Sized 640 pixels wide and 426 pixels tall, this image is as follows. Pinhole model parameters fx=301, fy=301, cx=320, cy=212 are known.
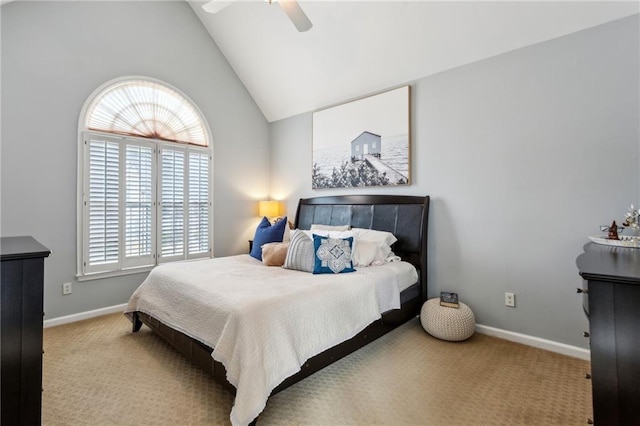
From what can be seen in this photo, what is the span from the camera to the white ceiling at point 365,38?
8.11ft

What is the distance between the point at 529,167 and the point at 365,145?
169 cm

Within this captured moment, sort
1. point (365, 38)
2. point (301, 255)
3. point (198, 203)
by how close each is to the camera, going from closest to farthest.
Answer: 1. point (301, 255)
2. point (365, 38)
3. point (198, 203)

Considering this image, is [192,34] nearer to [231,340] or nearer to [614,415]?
[231,340]

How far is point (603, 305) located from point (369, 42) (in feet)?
10.1

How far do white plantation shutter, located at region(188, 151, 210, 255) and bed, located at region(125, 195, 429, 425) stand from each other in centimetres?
112

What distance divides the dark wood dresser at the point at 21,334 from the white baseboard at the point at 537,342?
3204 millimetres

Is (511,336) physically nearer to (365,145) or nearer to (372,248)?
(372,248)

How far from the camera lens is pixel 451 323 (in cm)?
266

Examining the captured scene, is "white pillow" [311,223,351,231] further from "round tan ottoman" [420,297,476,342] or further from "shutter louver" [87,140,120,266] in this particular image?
"shutter louver" [87,140,120,266]

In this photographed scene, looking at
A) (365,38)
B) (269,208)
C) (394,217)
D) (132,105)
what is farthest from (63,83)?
(394,217)

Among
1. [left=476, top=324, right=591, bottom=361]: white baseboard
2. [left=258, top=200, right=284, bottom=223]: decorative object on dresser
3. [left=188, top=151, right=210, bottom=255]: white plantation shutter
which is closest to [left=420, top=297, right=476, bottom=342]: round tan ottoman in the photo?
[left=476, top=324, right=591, bottom=361]: white baseboard

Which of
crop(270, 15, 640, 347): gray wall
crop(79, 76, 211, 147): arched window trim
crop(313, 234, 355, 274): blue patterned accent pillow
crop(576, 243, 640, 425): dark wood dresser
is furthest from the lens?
crop(79, 76, 211, 147): arched window trim

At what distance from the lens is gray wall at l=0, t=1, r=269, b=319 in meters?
2.82

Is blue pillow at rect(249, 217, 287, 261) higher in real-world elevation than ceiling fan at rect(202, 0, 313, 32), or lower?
lower
